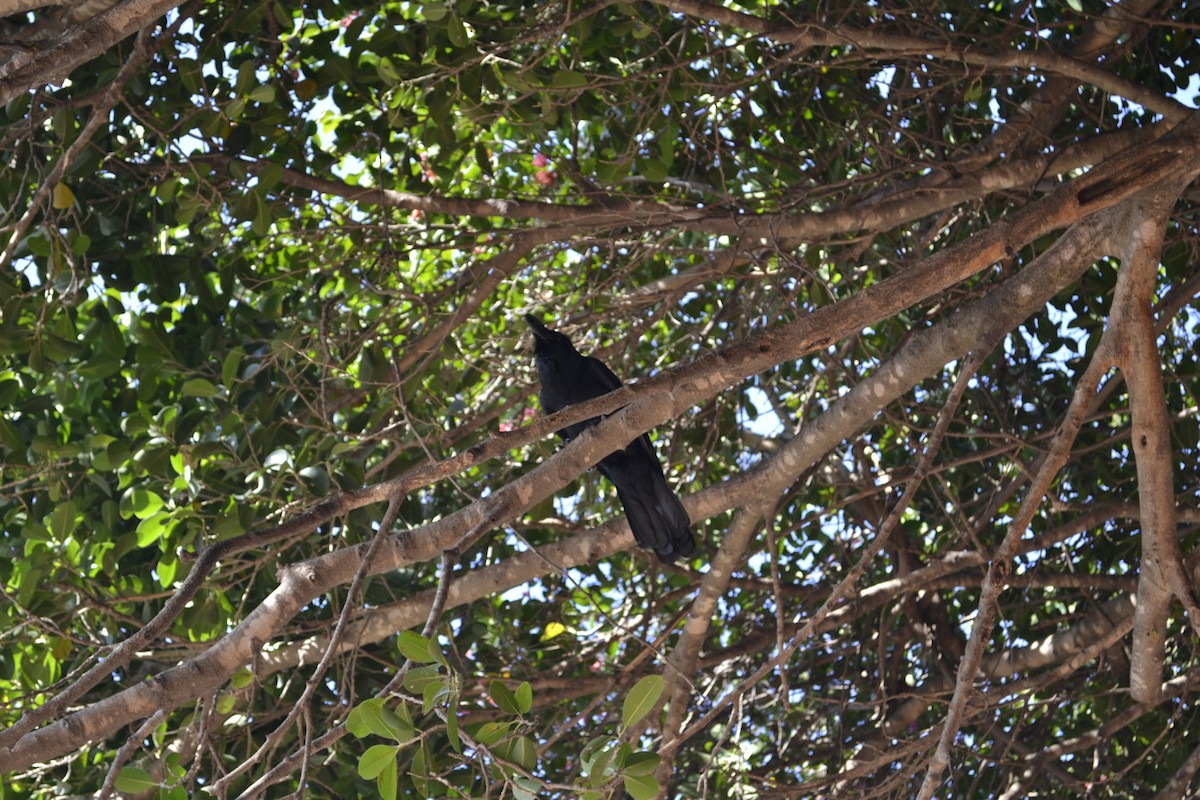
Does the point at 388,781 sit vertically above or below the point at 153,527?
below

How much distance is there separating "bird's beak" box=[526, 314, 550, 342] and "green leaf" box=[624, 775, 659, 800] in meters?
2.53

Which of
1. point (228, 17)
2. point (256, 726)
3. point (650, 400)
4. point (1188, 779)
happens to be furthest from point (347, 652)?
point (1188, 779)

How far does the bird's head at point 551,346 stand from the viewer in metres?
4.33

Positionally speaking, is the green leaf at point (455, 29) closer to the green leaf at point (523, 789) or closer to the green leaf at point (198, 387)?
the green leaf at point (198, 387)

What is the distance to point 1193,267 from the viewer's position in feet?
12.2

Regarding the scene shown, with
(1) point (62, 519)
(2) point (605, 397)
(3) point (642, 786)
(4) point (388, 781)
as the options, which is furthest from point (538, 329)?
(3) point (642, 786)

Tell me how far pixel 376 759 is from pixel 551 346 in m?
2.55

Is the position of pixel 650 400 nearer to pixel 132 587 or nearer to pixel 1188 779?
pixel 1188 779

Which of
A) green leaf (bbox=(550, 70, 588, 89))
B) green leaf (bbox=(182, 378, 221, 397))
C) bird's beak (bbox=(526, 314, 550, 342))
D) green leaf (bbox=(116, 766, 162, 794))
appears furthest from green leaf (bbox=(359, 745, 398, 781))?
bird's beak (bbox=(526, 314, 550, 342))

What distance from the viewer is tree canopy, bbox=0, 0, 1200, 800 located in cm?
270

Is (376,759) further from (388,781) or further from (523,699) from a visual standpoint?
(523,699)

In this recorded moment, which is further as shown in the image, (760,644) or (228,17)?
(760,644)

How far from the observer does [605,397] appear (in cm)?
218

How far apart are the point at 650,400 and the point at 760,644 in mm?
1724
